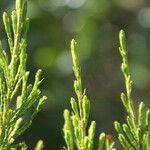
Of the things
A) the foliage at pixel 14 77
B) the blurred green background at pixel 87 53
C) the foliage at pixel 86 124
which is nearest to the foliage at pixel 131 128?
the foliage at pixel 86 124

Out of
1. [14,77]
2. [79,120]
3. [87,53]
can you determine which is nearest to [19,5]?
[14,77]

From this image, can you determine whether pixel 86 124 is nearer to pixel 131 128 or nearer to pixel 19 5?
pixel 131 128

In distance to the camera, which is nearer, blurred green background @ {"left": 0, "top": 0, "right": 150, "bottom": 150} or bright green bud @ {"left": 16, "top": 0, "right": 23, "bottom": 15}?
bright green bud @ {"left": 16, "top": 0, "right": 23, "bottom": 15}

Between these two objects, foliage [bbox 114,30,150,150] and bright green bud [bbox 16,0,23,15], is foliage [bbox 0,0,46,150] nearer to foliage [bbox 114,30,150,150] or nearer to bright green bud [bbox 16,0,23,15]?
bright green bud [bbox 16,0,23,15]

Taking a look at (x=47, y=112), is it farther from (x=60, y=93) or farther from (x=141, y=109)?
(x=141, y=109)

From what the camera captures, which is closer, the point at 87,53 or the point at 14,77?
the point at 14,77

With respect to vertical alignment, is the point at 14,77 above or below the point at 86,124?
above

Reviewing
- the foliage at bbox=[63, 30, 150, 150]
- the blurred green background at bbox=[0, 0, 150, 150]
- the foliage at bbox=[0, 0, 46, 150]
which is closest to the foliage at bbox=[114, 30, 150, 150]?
the foliage at bbox=[63, 30, 150, 150]

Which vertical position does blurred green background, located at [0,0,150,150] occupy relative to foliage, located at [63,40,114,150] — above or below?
above

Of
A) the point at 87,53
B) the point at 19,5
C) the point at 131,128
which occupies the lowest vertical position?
the point at 131,128
